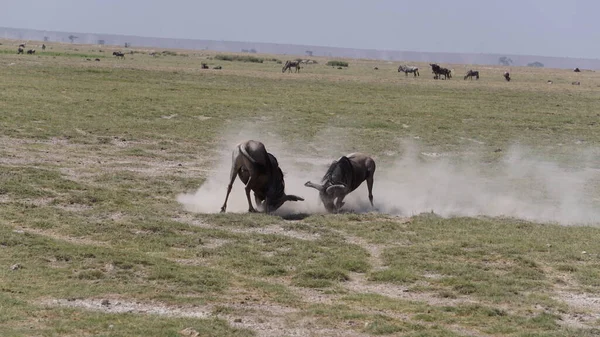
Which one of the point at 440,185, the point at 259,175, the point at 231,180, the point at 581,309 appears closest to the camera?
the point at 581,309

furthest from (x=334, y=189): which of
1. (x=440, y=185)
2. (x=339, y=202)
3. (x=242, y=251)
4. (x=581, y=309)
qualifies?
(x=581, y=309)

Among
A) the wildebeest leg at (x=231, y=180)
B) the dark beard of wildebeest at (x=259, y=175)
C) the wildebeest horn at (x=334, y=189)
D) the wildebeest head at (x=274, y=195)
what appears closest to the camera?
the wildebeest leg at (x=231, y=180)

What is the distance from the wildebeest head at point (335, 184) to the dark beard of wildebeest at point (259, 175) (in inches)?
19.5

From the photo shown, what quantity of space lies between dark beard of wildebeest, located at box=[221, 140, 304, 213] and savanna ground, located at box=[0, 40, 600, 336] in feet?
1.84

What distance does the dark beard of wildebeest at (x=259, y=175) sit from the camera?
57.6ft

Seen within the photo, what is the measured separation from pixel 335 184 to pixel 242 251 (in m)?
4.53

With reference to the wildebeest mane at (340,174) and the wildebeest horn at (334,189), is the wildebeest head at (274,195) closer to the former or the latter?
the wildebeest horn at (334,189)

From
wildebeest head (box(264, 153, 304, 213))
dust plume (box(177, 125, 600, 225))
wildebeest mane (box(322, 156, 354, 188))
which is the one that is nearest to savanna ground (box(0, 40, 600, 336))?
dust plume (box(177, 125, 600, 225))

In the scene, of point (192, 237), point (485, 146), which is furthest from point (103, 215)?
point (485, 146)

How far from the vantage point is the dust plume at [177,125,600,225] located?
18781 mm

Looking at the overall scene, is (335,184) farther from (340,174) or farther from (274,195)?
(274,195)

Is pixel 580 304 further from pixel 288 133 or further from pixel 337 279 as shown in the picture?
pixel 288 133

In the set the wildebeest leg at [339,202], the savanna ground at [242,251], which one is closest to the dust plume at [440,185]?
the savanna ground at [242,251]

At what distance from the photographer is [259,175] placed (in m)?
17.7
